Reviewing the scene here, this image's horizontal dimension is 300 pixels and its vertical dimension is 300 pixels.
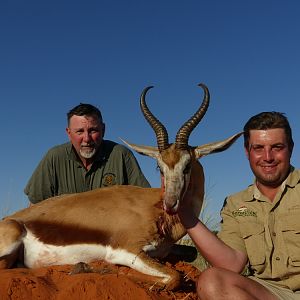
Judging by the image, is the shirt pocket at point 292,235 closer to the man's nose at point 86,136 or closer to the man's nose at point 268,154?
the man's nose at point 268,154

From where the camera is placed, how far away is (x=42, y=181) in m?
8.01

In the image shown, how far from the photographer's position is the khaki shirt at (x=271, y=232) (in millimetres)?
→ 4051

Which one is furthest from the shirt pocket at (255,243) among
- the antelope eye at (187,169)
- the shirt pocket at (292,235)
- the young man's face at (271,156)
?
the antelope eye at (187,169)

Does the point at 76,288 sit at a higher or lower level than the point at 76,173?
lower

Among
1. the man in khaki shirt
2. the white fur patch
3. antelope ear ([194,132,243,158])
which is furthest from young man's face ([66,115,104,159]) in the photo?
the man in khaki shirt

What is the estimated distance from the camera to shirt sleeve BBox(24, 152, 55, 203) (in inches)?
315

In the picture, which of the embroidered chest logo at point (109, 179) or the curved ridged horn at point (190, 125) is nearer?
the curved ridged horn at point (190, 125)

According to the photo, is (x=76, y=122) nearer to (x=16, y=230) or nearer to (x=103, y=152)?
(x=103, y=152)

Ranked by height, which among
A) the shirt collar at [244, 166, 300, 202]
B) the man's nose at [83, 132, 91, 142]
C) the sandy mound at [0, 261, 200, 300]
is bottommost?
the sandy mound at [0, 261, 200, 300]

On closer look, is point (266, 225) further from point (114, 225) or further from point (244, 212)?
point (114, 225)

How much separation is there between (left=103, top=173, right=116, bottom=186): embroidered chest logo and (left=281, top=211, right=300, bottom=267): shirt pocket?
164 inches

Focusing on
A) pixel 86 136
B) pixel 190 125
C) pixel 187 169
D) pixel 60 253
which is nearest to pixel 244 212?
pixel 187 169

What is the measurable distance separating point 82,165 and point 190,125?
246 centimetres

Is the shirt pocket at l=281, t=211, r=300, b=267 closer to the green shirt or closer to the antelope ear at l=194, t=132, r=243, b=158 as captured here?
the antelope ear at l=194, t=132, r=243, b=158
